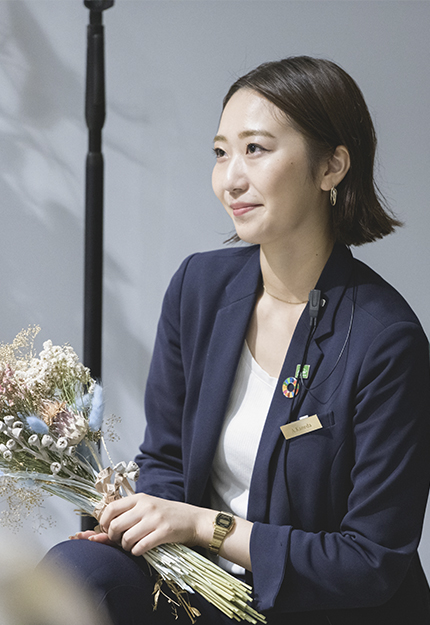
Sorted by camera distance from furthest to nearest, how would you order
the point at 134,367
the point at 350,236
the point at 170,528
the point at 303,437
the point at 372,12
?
the point at 134,367 → the point at 372,12 → the point at 350,236 → the point at 303,437 → the point at 170,528

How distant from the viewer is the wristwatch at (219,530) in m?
1.37

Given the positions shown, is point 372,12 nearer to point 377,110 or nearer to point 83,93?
point 377,110

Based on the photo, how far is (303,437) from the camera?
1442mm

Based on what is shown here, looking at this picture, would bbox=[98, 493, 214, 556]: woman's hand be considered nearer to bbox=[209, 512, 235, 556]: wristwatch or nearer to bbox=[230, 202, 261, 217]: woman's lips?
bbox=[209, 512, 235, 556]: wristwatch

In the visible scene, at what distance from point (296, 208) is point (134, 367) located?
4.25 feet

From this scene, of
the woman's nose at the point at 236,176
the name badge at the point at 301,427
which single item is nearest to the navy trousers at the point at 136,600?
the name badge at the point at 301,427

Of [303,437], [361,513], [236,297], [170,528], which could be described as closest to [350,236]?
[236,297]

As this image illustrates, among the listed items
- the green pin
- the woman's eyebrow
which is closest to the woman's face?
the woman's eyebrow

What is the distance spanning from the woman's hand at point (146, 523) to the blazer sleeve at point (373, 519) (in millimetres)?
138

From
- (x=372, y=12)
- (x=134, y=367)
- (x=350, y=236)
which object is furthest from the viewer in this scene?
(x=134, y=367)

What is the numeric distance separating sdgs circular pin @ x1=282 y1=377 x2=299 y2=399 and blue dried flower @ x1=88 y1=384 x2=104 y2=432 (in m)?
0.38

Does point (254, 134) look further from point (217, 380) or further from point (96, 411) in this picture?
point (96, 411)

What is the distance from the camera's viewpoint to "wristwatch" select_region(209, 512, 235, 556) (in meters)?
1.37

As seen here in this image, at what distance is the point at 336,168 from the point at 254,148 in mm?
183
